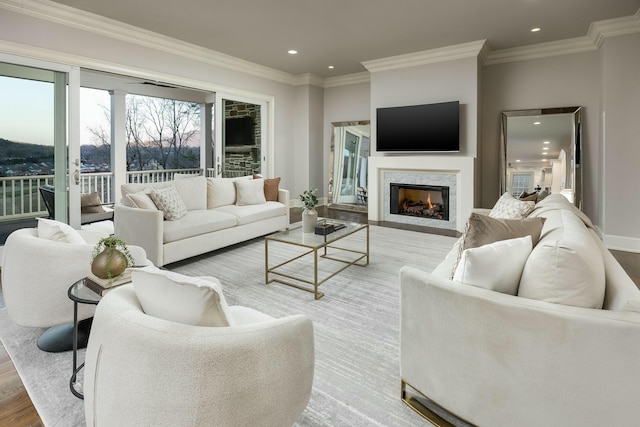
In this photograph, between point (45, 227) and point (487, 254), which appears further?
point (45, 227)

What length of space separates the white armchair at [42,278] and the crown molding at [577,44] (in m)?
5.96

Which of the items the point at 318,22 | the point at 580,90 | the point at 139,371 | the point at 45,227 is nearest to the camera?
the point at 139,371

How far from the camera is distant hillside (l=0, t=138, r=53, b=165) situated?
3.68 meters

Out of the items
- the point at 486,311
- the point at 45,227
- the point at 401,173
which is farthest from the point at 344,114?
the point at 486,311

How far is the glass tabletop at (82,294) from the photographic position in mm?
1723

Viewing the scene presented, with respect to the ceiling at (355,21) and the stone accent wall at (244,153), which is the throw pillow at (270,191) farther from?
the ceiling at (355,21)

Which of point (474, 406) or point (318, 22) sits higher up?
point (318, 22)

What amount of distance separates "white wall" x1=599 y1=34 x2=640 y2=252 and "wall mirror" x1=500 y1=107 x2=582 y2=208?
57cm

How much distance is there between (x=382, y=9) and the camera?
4.01 m

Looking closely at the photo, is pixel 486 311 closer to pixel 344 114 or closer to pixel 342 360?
pixel 342 360

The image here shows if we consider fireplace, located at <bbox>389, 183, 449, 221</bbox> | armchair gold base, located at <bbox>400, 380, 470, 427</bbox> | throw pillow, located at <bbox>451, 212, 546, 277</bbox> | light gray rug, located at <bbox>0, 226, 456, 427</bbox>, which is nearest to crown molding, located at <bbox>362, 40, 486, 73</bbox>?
fireplace, located at <bbox>389, 183, 449, 221</bbox>

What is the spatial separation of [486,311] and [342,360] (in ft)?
3.27

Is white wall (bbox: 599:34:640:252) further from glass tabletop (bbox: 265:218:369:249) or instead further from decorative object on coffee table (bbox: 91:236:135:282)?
decorative object on coffee table (bbox: 91:236:135:282)

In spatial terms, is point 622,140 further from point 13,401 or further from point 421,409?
point 13,401
